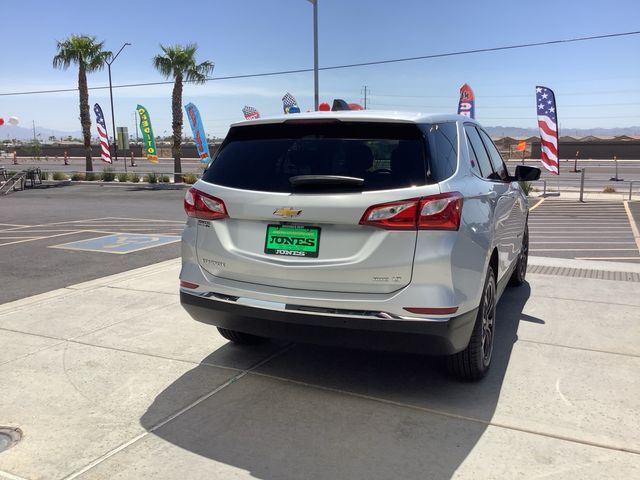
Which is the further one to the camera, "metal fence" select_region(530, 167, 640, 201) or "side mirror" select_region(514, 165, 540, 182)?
"metal fence" select_region(530, 167, 640, 201)

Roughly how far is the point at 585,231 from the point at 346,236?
34.0ft

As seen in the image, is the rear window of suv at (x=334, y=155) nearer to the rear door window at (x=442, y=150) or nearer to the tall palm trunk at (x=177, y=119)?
the rear door window at (x=442, y=150)

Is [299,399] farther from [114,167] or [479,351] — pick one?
[114,167]

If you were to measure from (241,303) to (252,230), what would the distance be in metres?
0.47

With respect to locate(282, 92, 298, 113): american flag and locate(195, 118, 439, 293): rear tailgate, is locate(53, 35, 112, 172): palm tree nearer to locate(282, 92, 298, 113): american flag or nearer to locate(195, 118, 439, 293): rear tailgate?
locate(282, 92, 298, 113): american flag

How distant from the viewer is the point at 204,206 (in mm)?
3617

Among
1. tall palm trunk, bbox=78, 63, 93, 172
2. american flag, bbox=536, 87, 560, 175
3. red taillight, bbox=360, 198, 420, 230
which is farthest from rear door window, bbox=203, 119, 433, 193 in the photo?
tall palm trunk, bbox=78, 63, 93, 172

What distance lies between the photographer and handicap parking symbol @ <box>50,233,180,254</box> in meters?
9.16

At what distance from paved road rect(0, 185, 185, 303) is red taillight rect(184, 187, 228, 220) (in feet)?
A: 11.8

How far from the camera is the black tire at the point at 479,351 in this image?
365 centimetres

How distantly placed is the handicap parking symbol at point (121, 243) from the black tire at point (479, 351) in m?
6.56

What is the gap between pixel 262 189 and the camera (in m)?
3.43

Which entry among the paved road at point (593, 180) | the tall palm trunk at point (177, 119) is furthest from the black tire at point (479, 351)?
the tall palm trunk at point (177, 119)

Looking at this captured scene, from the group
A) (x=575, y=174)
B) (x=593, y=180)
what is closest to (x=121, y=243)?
(x=593, y=180)
